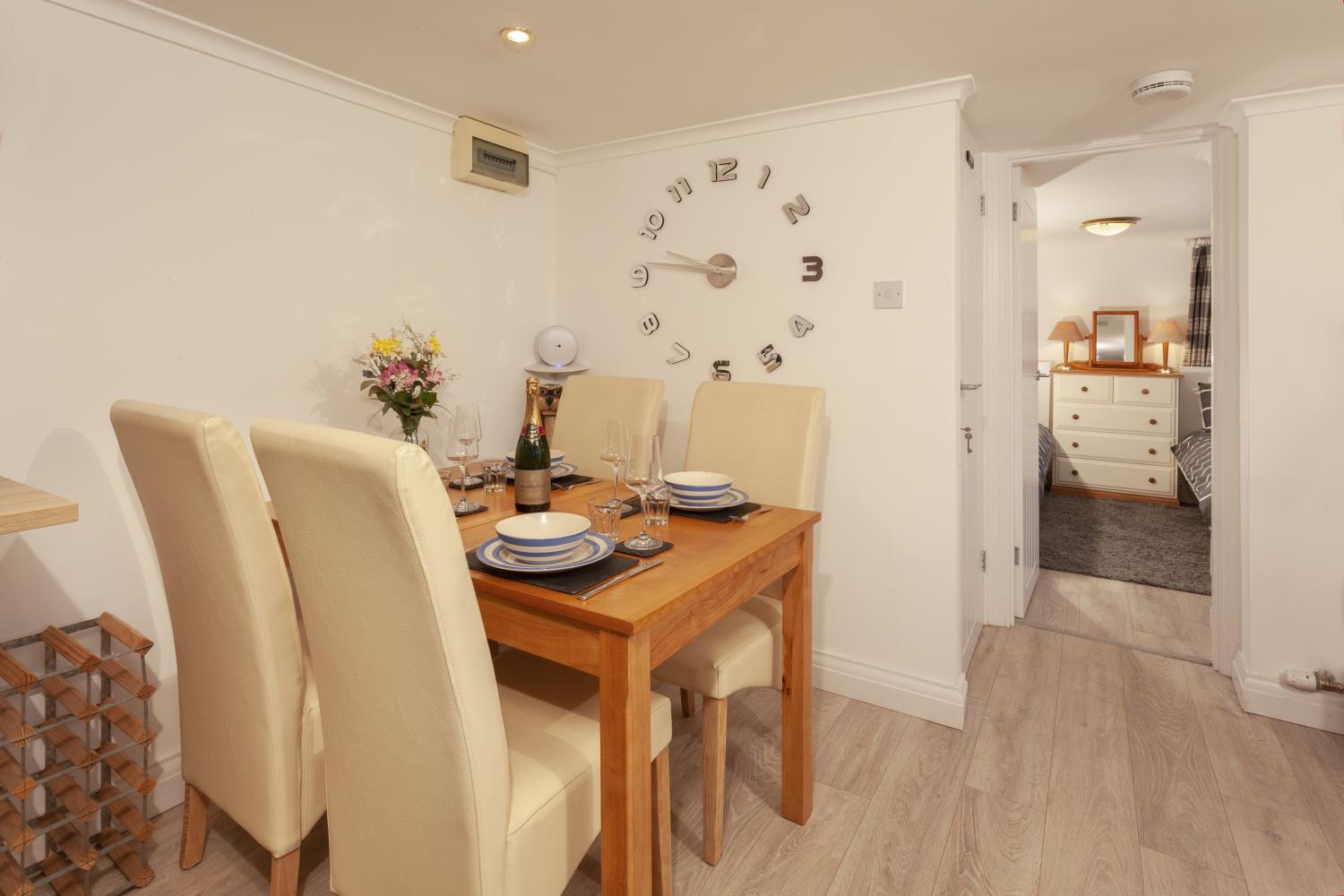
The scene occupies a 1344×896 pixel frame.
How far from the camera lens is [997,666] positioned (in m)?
2.90

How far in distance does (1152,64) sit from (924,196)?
2.40 ft

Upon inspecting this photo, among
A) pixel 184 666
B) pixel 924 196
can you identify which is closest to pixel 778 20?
pixel 924 196

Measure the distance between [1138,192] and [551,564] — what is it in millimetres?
4585

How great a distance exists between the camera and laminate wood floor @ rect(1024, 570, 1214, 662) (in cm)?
311

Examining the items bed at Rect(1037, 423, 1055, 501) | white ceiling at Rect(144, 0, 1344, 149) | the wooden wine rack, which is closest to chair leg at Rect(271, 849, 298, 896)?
the wooden wine rack

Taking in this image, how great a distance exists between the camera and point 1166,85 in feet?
7.36

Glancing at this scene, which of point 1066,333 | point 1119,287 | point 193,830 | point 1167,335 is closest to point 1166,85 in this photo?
point 193,830

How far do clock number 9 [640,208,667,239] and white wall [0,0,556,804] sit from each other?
0.90 metres

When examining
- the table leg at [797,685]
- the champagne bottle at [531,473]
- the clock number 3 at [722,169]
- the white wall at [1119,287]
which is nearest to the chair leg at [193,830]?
the champagne bottle at [531,473]

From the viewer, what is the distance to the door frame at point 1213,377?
260 centimetres

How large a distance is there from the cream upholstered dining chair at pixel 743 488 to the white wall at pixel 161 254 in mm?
1270

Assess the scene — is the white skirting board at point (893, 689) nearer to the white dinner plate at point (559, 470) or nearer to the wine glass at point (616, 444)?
the white dinner plate at point (559, 470)

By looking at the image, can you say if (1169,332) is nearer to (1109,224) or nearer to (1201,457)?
(1109,224)

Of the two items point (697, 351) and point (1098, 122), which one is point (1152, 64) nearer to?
point (1098, 122)
